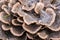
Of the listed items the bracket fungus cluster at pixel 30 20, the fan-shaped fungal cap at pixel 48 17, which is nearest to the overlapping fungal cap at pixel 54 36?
the bracket fungus cluster at pixel 30 20

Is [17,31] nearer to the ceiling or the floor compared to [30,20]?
nearer to the floor

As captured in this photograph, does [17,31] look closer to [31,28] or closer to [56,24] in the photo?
[31,28]

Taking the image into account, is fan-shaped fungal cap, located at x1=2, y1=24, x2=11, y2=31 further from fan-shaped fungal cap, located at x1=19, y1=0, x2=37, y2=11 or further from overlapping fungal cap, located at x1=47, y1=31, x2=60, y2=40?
overlapping fungal cap, located at x1=47, y1=31, x2=60, y2=40

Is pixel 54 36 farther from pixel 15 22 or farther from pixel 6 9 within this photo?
pixel 6 9

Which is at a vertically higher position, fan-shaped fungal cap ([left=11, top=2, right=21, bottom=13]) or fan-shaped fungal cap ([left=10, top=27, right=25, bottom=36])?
fan-shaped fungal cap ([left=11, top=2, right=21, bottom=13])

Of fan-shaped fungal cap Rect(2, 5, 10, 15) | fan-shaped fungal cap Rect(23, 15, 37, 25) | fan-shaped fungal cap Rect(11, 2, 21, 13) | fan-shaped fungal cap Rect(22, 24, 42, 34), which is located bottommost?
fan-shaped fungal cap Rect(22, 24, 42, 34)

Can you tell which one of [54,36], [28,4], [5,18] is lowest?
[54,36]

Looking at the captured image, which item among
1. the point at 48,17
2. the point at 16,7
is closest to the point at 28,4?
the point at 16,7

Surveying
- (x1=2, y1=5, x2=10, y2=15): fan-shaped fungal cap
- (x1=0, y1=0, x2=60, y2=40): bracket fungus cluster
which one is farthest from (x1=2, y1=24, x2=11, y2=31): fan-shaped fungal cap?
(x1=2, y1=5, x2=10, y2=15): fan-shaped fungal cap

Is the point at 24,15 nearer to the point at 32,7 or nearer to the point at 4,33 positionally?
the point at 32,7
